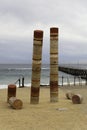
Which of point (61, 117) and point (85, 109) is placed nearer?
point (61, 117)

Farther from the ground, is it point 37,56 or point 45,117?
point 37,56

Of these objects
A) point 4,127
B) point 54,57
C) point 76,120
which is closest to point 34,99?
point 54,57

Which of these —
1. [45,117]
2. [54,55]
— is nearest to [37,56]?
[54,55]

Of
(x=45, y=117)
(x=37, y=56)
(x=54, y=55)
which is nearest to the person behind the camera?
(x=45, y=117)

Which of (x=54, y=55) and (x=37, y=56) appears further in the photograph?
(x=54, y=55)

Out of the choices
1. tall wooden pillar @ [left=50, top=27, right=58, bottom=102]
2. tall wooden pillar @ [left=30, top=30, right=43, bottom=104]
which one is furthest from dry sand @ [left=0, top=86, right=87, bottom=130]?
tall wooden pillar @ [left=50, top=27, right=58, bottom=102]

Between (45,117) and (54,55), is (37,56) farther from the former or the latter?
(45,117)

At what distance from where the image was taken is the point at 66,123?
10805 mm

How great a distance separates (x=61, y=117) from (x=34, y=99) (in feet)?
12.1

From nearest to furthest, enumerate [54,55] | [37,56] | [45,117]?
[45,117], [37,56], [54,55]

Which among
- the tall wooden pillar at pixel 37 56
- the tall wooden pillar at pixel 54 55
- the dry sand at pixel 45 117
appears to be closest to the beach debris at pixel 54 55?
the tall wooden pillar at pixel 54 55

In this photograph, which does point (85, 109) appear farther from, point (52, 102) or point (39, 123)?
point (39, 123)

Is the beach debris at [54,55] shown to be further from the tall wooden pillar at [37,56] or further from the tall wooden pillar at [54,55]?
the tall wooden pillar at [37,56]

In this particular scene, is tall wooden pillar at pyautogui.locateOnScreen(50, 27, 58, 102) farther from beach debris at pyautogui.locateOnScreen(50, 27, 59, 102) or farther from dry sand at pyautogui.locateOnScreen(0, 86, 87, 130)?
dry sand at pyautogui.locateOnScreen(0, 86, 87, 130)
